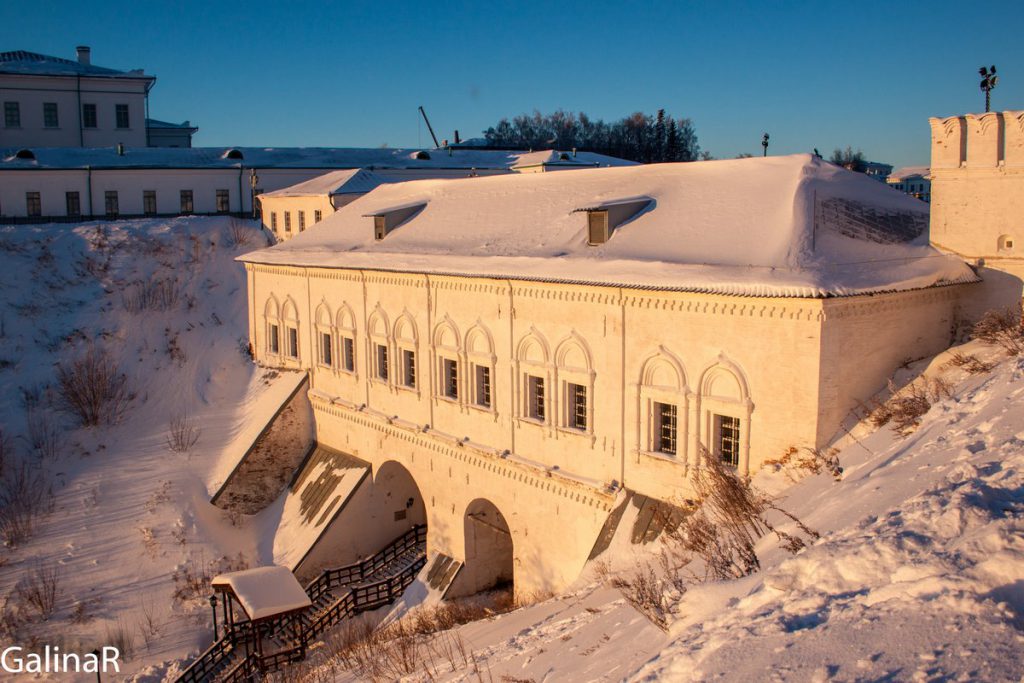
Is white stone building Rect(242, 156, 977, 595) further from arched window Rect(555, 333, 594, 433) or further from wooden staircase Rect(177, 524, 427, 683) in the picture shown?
wooden staircase Rect(177, 524, 427, 683)

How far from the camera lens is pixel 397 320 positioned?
22.5 metres

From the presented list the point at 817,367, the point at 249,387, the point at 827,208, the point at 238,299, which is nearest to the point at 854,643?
the point at 817,367

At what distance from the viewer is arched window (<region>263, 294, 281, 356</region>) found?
1134 inches

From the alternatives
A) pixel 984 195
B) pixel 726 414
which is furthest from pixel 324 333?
pixel 984 195

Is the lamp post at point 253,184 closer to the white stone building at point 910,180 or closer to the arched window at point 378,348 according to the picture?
the arched window at point 378,348

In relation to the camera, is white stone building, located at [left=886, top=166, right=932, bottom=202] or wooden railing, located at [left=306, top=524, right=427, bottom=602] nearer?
wooden railing, located at [left=306, top=524, right=427, bottom=602]

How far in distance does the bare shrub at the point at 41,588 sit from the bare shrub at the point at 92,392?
7432 millimetres

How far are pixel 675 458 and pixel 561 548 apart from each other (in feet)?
12.1

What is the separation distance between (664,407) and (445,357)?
6.73m

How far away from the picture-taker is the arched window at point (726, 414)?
14.4m

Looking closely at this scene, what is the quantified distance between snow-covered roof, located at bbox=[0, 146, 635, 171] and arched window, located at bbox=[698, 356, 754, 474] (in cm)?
3568

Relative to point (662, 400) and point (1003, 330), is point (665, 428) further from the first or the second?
point (1003, 330)

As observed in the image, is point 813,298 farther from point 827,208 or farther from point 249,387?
point 249,387

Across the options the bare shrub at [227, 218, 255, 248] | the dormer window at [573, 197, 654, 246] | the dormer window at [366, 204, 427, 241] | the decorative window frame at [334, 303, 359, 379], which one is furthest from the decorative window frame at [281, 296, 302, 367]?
the dormer window at [573, 197, 654, 246]
